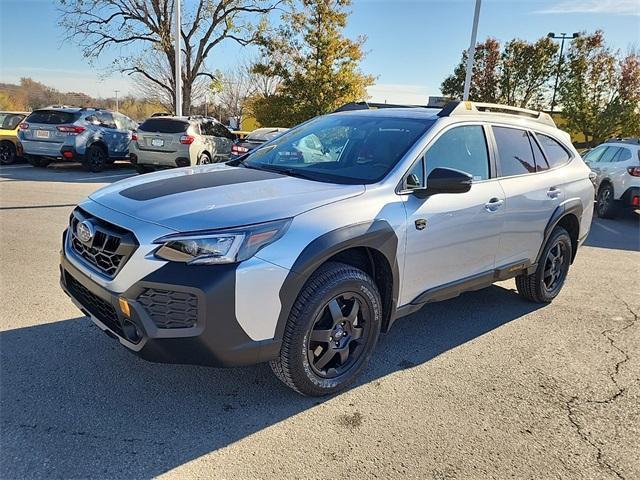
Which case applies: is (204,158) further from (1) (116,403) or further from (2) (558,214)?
(1) (116,403)

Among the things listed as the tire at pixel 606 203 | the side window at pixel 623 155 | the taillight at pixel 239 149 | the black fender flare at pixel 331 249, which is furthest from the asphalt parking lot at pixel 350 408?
the side window at pixel 623 155

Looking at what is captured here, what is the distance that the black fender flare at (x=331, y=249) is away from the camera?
2.64m

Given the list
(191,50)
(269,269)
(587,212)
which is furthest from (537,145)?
(191,50)

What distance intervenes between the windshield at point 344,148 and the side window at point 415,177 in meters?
Result: 0.13

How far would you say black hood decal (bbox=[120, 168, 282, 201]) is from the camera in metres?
3.00

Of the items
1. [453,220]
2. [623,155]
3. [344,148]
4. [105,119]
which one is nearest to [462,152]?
[453,220]

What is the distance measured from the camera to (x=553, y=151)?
4836mm

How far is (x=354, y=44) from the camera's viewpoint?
70.3 feet

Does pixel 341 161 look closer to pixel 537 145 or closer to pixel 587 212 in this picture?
pixel 537 145

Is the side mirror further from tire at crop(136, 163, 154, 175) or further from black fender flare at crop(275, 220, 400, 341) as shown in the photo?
tire at crop(136, 163, 154, 175)

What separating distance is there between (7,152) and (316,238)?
1463 centimetres

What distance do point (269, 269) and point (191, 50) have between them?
24.8 meters

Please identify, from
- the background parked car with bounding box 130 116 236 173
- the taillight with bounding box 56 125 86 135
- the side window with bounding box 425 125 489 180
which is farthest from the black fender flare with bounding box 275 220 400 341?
the taillight with bounding box 56 125 86 135

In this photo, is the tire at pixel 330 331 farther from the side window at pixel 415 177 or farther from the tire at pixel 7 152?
the tire at pixel 7 152
